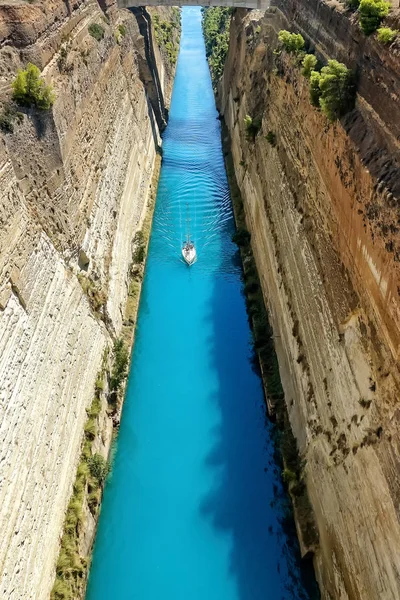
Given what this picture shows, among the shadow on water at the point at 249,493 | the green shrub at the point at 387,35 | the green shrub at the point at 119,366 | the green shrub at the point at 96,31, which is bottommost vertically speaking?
the shadow on water at the point at 249,493

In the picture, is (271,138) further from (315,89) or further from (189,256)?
(189,256)

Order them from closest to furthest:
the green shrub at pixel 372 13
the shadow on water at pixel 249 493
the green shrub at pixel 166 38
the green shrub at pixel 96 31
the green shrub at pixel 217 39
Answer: the green shrub at pixel 372 13, the shadow on water at pixel 249 493, the green shrub at pixel 96 31, the green shrub at pixel 217 39, the green shrub at pixel 166 38

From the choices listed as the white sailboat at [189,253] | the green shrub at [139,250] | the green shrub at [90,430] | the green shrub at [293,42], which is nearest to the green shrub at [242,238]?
the white sailboat at [189,253]

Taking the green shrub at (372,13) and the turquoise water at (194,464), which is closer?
the green shrub at (372,13)

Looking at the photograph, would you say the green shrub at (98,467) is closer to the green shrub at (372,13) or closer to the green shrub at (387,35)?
the green shrub at (387,35)

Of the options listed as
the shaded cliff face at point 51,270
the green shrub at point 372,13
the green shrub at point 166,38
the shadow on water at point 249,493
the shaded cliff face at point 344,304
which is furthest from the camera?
the green shrub at point 166,38

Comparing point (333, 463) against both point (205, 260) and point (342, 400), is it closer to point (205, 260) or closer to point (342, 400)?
point (342, 400)

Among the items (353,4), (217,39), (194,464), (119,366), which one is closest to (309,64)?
(353,4)
